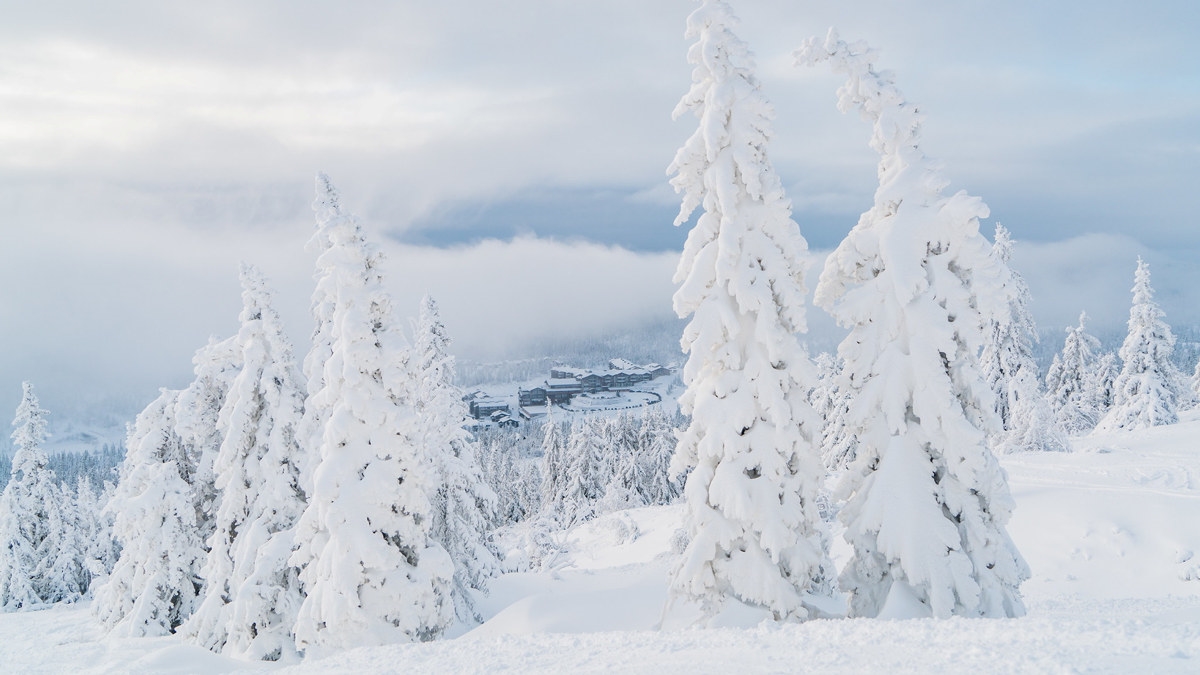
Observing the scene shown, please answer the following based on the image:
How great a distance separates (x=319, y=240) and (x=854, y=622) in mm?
14954

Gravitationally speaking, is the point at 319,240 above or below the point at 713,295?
above

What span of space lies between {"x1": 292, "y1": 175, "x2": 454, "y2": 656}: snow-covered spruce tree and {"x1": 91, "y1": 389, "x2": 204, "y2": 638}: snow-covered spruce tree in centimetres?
1040

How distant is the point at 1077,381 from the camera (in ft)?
196

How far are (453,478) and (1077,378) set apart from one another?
58.5 m

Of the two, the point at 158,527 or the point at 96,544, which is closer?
the point at 158,527

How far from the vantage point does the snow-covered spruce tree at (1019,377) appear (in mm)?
39656

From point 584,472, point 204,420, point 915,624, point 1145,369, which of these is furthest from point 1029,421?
point 584,472

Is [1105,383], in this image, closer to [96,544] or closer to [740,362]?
[740,362]

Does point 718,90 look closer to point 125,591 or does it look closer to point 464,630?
point 464,630

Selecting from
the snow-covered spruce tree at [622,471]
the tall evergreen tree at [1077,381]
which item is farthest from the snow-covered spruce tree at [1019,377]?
the snow-covered spruce tree at [622,471]

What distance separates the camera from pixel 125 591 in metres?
26.1

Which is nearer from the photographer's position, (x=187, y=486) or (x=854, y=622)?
(x=854, y=622)

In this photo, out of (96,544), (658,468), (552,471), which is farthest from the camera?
(552,471)

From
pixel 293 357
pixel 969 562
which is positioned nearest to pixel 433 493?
pixel 293 357
